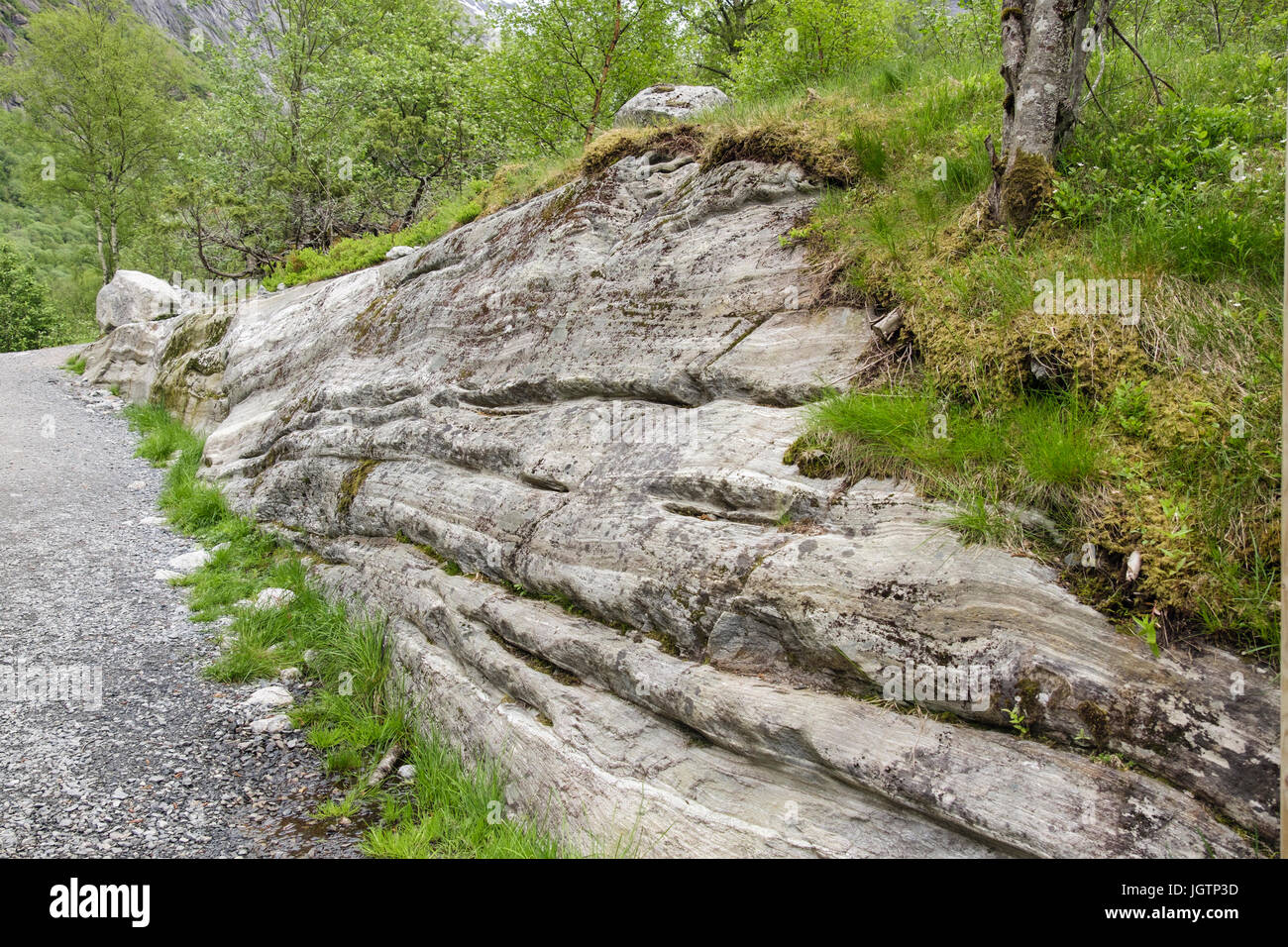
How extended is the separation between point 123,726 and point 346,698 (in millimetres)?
1969

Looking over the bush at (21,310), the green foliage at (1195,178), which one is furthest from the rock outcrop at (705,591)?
the bush at (21,310)

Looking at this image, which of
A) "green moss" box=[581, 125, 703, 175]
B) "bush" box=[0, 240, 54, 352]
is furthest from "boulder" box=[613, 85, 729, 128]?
"bush" box=[0, 240, 54, 352]

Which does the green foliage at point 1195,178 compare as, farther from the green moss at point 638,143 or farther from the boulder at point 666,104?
the boulder at point 666,104

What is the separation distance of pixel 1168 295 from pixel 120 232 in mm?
62786

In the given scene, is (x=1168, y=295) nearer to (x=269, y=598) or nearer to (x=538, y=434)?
(x=538, y=434)

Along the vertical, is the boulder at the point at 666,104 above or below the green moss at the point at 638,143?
above

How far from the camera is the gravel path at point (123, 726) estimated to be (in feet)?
17.5

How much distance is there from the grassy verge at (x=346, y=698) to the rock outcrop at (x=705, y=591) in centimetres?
28

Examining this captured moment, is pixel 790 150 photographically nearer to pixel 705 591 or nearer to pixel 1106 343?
pixel 1106 343

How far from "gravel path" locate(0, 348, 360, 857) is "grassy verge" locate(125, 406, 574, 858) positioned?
0.27m

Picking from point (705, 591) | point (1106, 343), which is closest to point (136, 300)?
point (705, 591)

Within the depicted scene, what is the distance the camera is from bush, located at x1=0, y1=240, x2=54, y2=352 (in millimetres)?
40344

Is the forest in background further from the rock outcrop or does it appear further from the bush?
the bush

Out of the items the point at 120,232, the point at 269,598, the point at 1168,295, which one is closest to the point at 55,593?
the point at 269,598
